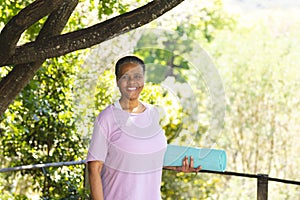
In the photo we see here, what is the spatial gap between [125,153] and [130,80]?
0.24 m

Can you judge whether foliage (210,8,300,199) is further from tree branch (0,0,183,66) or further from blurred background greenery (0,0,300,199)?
tree branch (0,0,183,66)

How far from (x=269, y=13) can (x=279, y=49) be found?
3.40 feet

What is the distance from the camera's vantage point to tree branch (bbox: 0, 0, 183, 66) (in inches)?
89.7

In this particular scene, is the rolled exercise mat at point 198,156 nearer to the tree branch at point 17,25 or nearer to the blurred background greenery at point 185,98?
the blurred background greenery at point 185,98

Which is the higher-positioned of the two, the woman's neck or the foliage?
the foliage

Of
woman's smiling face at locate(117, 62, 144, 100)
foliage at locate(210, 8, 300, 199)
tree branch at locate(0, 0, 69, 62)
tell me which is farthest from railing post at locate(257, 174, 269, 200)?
foliage at locate(210, 8, 300, 199)

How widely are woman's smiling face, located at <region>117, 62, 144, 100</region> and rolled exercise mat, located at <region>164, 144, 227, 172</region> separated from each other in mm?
299

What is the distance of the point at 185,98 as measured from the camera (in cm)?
294

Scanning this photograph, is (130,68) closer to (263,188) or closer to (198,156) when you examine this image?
(198,156)

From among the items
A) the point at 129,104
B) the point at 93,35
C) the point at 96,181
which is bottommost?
the point at 96,181

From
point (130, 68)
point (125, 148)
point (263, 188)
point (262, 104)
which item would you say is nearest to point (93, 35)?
point (130, 68)

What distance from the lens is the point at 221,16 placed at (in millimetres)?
8688

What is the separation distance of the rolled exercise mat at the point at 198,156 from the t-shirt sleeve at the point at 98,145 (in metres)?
0.30

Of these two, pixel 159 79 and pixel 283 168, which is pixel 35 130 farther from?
pixel 283 168
